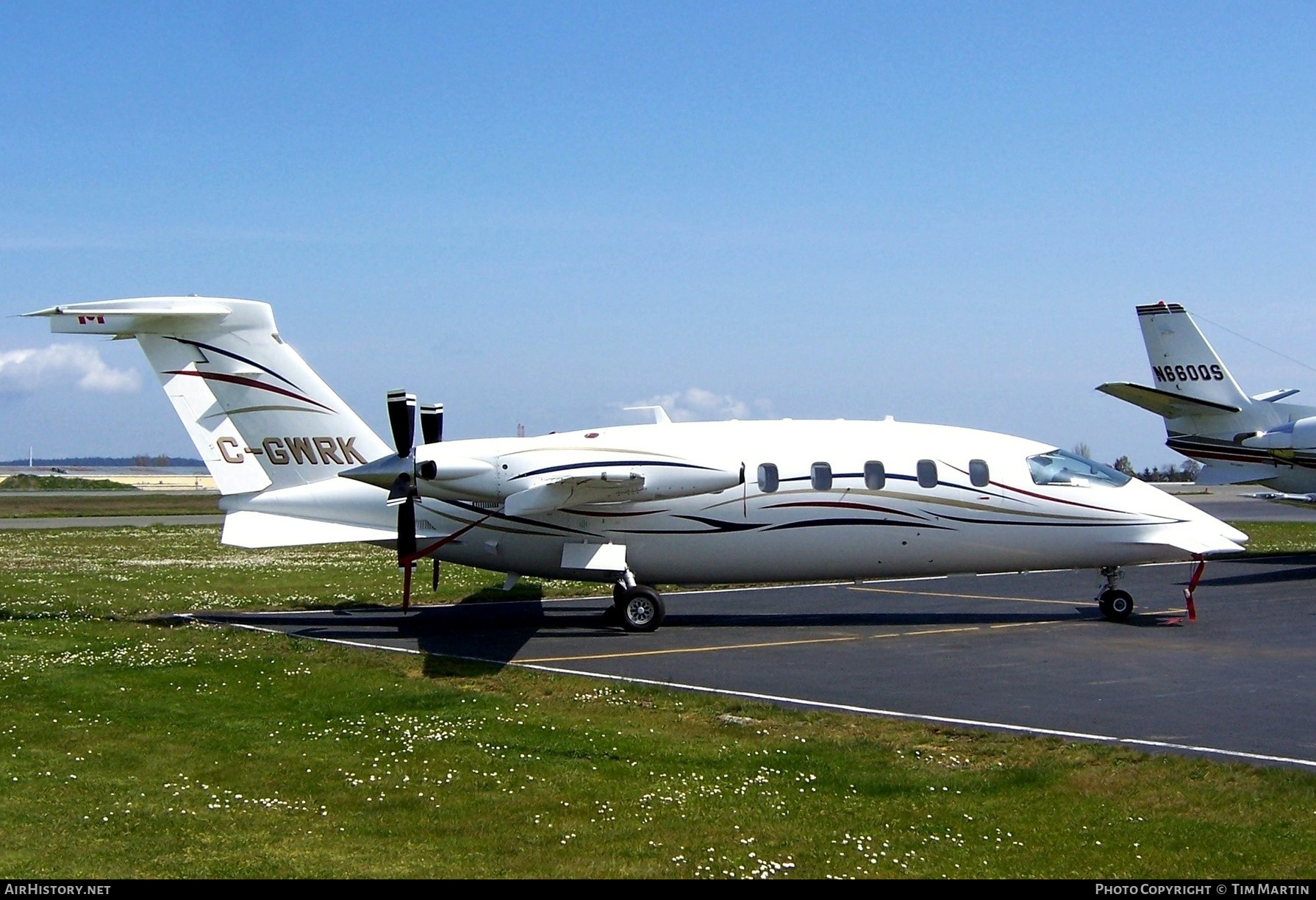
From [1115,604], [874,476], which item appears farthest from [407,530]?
[1115,604]

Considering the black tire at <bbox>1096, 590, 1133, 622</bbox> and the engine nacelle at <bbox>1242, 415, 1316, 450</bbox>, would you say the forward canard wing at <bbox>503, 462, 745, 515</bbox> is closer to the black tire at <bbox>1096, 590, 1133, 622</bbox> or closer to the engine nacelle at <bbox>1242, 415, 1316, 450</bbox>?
the black tire at <bbox>1096, 590, 1133, 622</bbox>

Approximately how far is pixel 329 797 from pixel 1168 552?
16.8 m

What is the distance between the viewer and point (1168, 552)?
21781mm

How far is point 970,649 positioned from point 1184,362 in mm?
21831

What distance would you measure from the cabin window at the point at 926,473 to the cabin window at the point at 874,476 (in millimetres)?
637

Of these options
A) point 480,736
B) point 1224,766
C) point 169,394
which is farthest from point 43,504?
point 1224,766

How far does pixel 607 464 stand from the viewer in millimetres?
20812

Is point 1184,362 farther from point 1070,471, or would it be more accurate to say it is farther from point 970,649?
point 970,649

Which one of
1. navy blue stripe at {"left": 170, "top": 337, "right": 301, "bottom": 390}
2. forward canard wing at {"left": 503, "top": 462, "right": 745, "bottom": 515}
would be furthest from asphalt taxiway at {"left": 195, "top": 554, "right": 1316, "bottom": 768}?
navy blue stripe at {"left": 170, "top": 337, "right": 301, "bottom": 390}

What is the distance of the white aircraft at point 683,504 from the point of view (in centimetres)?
2144

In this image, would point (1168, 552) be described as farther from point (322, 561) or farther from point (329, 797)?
point (322, 561)

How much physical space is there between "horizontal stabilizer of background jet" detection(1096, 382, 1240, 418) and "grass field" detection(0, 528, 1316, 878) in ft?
82.4

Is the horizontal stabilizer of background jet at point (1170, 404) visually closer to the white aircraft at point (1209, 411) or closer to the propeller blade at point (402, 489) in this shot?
the white aircraft at point (1209, 411)

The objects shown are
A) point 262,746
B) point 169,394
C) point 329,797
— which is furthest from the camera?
point 169,394
